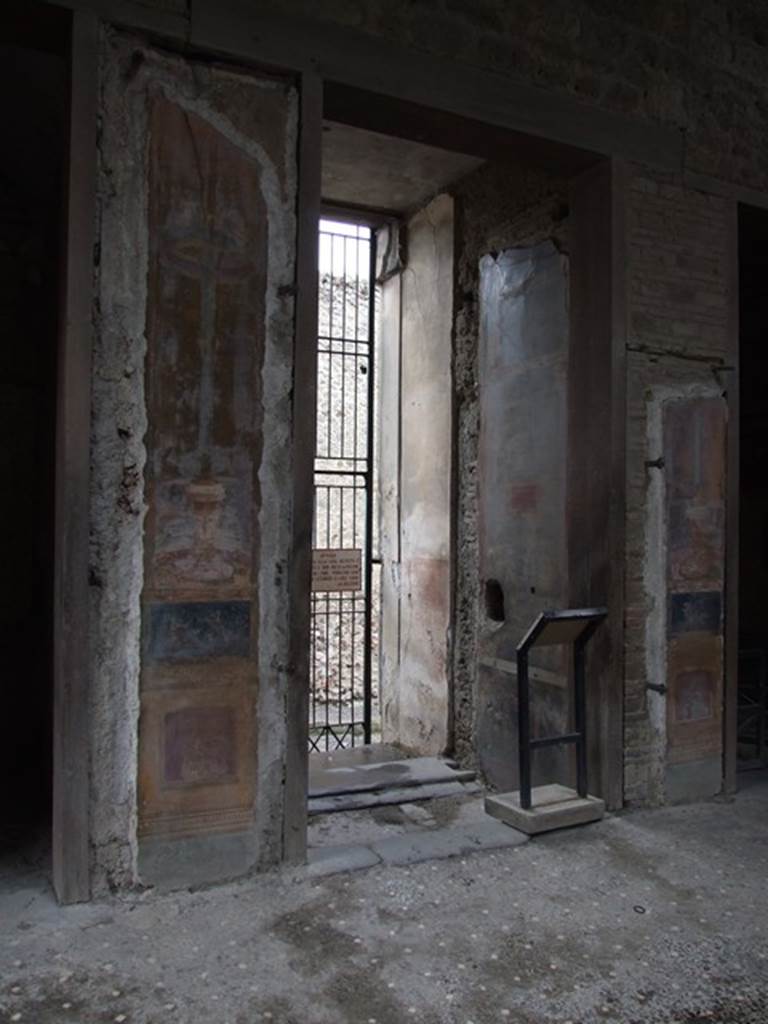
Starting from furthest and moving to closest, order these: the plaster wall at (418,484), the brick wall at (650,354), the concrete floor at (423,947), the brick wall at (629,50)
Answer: the plaster wall at (418,484) < the brick wall at (650,354) < the brick wall at (629,50) < the concrete floor at (423,947)

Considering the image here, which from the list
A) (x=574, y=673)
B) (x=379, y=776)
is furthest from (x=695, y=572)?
(x=379, y=776)

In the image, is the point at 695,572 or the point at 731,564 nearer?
the point at 695,572

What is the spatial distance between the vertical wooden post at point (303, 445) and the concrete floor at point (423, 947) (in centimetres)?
45

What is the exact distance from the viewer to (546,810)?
446cm

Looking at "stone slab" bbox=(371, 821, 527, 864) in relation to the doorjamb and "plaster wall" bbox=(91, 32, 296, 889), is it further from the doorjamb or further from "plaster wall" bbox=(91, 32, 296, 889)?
the doorjamb

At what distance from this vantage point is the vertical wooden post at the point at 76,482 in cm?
344

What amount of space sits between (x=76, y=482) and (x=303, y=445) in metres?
1.01

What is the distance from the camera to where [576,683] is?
4664 mm

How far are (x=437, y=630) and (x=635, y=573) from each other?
215 cm

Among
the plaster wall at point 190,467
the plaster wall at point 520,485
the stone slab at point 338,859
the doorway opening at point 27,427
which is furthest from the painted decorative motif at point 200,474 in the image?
the plaster wall at point 520,485

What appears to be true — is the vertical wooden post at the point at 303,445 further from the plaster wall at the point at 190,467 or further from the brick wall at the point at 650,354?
the brick wall at the point at 650,354

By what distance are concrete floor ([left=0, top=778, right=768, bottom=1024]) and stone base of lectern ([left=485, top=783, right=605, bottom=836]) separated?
0.23 metres

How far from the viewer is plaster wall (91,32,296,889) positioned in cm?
356

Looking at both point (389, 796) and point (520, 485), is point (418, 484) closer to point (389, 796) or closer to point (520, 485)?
point (520, 485)
